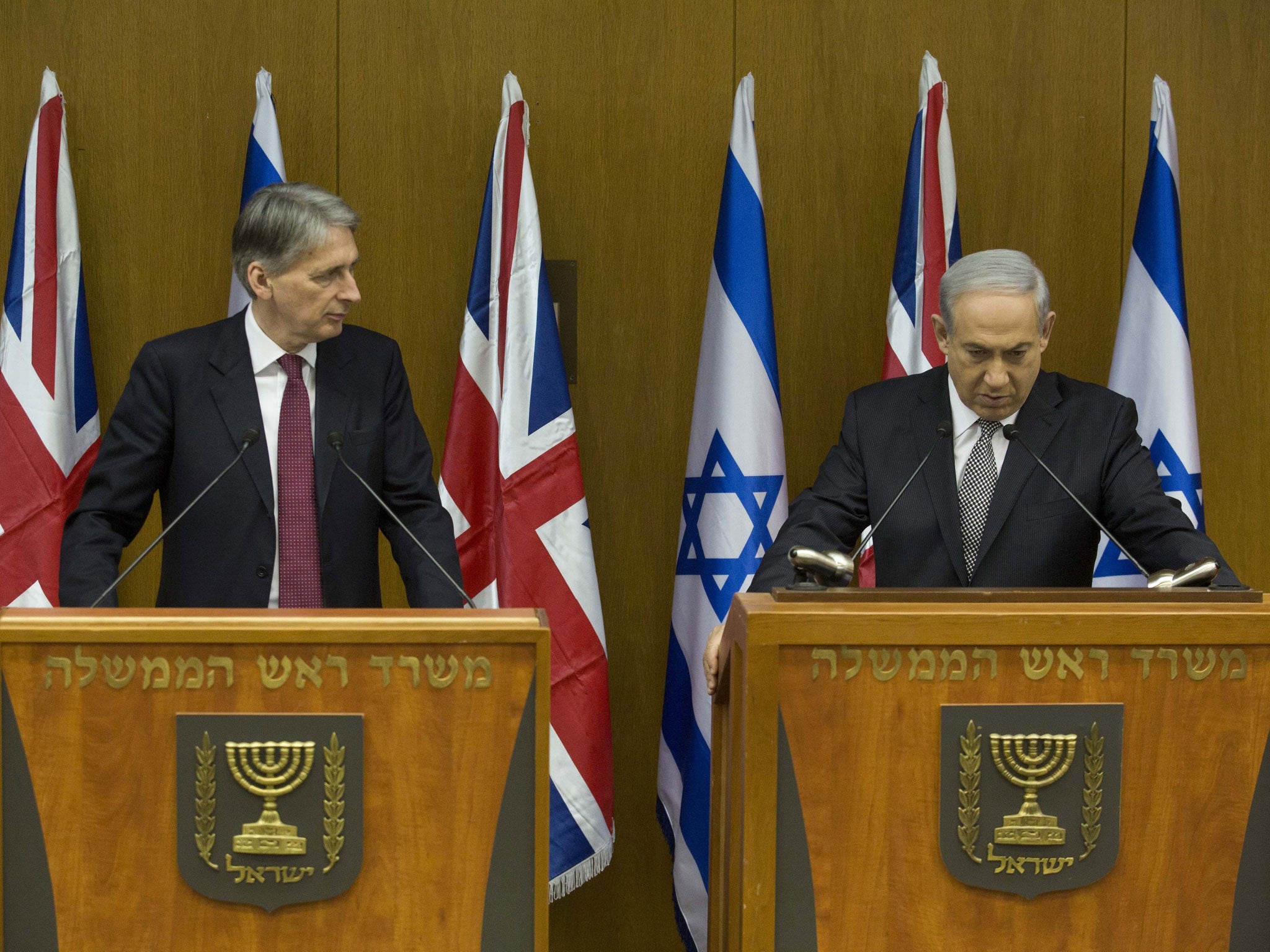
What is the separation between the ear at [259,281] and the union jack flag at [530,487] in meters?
0.84

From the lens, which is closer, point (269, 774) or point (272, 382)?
point (269, 774)

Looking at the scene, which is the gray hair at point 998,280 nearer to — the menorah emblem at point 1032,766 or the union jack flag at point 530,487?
the menorah emblem at point 1032,766

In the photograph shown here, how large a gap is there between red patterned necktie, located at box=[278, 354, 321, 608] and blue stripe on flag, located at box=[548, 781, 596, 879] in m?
0.96

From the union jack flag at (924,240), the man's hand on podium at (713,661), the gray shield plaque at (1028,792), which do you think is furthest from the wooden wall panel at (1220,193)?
the gray shield plaque at (1028,792)

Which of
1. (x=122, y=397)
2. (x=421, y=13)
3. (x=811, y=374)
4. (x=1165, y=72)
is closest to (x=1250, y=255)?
(x=1165, y=72)

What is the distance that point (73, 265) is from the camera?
129 inches

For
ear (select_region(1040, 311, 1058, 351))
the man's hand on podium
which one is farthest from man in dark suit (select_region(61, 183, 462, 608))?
ear (select_region(1040, 311, 1058, 351))

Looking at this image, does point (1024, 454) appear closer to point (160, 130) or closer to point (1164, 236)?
point (1164, 236)

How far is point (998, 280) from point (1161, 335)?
1.13 meters

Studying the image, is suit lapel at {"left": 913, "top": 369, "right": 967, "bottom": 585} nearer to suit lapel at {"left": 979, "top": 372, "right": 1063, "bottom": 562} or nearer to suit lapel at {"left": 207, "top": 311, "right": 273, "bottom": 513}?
suit lapel at {"left": 979, "top": 372, "right": 1063, "bottom": 562}

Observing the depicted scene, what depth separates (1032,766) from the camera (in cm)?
171

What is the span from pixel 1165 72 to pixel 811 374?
1199 millimetres

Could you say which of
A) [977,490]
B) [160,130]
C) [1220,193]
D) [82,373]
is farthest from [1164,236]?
[82,373]

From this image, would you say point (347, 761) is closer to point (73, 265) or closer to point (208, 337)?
point (208, 337)
